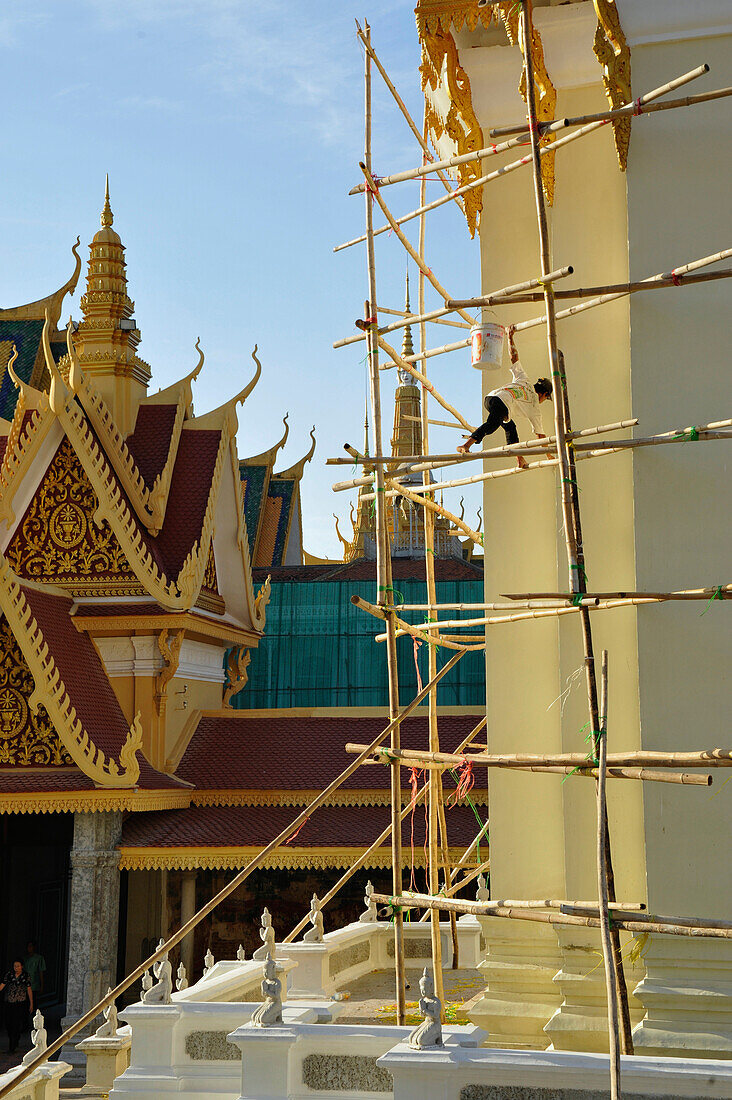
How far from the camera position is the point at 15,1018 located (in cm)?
1336

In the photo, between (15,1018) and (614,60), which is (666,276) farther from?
(15,1018)

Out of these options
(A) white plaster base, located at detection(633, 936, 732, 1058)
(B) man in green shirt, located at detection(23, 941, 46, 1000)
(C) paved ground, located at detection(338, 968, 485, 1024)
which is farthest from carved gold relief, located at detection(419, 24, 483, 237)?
(B) man in green shirt, located at detection(23, 941, 46, 1000)

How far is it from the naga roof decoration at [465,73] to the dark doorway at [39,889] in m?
10.3

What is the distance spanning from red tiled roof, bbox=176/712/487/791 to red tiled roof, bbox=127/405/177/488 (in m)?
3.10

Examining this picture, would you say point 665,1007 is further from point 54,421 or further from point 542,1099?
point 54,421

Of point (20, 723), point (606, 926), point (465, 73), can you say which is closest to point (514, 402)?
point (465, 73)

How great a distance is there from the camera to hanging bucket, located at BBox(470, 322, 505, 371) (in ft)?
20.7

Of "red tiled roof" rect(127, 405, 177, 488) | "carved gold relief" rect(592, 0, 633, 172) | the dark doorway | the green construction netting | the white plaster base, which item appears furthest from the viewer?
the green construction netting

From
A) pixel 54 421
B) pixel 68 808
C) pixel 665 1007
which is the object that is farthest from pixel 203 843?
pixel 665 1007

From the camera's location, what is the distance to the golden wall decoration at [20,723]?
13.6 meters

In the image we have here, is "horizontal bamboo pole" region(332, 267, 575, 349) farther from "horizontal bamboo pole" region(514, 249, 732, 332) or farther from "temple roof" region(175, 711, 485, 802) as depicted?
"temple roof" region(175, 711, 485, 802)

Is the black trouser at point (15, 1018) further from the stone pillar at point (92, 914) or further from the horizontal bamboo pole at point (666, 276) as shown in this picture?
the horizontal bamboo pole at point (666, 276)

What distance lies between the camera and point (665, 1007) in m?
5.70

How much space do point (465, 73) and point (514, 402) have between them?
207cm
